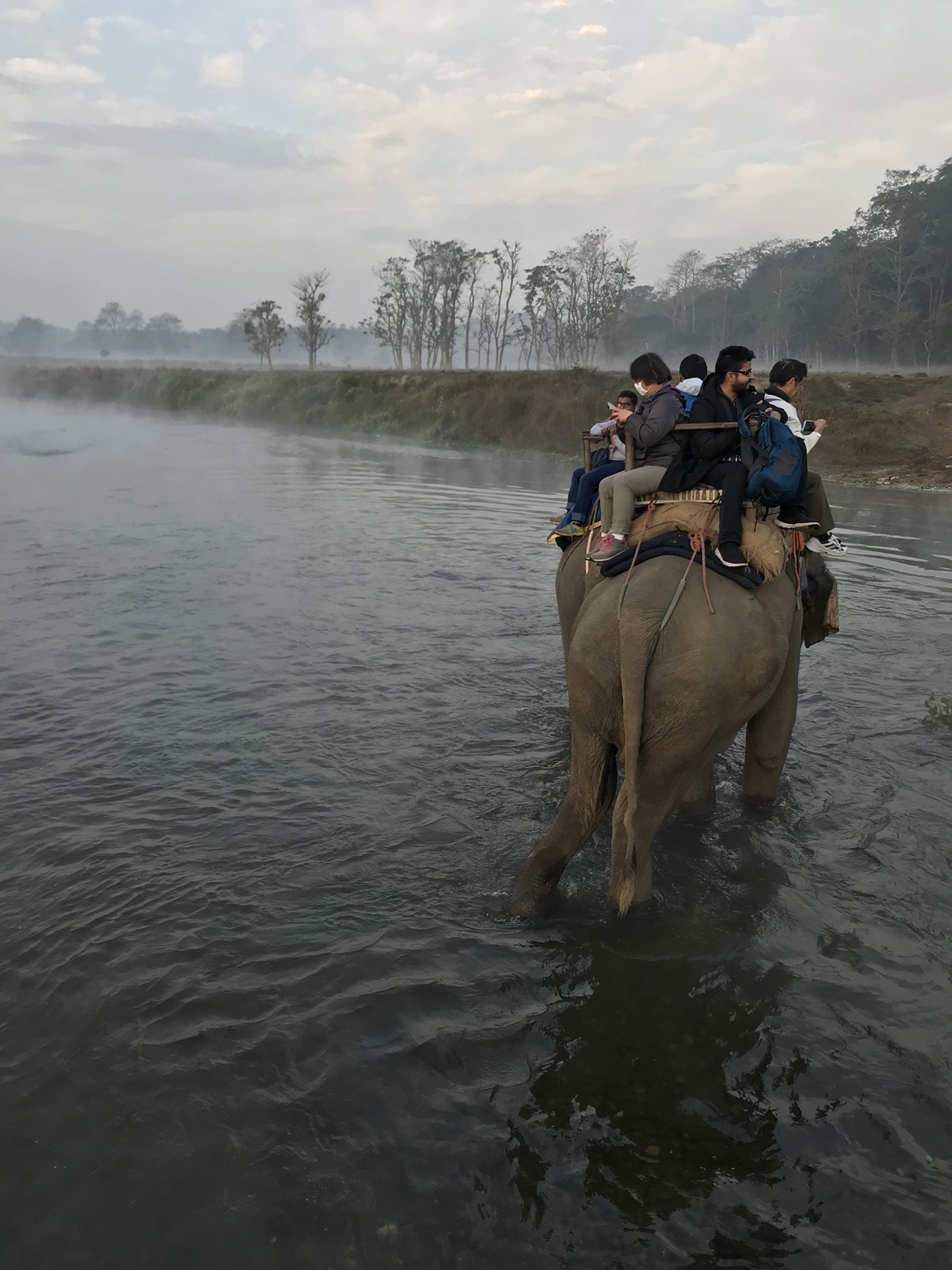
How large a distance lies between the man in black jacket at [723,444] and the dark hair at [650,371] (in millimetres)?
277

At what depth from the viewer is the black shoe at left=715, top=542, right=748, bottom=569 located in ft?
13.8

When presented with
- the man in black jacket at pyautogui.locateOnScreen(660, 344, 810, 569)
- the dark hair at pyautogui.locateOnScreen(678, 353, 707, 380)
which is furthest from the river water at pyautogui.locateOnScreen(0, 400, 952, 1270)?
the dark hair at pyautogui.locateOnScreen(678, 353, 707, 380)

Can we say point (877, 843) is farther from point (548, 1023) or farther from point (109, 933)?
point (109, 933)

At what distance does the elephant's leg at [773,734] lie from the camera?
5340mm

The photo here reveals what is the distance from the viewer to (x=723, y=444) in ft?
15.4

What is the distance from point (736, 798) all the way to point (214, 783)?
3.61m

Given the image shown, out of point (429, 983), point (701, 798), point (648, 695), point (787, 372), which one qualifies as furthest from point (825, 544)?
point (429, 983)

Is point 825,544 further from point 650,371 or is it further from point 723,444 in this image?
point 650,371

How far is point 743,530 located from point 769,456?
0.42m

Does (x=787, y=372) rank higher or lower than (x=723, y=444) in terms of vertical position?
higher

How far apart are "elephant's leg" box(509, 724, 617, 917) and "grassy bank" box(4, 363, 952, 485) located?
2424cm

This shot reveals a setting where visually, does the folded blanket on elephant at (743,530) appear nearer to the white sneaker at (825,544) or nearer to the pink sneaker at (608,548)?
the pink sneaker at (608,548)

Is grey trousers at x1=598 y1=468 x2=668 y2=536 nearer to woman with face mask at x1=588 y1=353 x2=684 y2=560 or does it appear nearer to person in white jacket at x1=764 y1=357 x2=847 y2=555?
woman with face mask at x1=588 y1=353 x2=684 y2=560

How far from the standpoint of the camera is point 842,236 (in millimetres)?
69875
